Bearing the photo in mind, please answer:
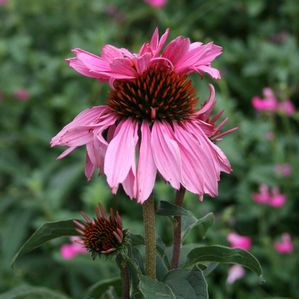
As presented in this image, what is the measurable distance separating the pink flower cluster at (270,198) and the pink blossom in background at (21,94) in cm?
101

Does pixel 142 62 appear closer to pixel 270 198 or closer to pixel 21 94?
pixel 270 198

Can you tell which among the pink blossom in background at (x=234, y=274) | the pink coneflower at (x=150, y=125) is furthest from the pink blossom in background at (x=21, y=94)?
the pink coneflower at (x=150, y=125)

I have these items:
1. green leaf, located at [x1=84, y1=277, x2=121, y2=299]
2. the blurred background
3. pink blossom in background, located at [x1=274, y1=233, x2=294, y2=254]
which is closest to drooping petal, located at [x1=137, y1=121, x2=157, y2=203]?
green leaf, located at [x1=84, y1=277, x2=121, y2=299]

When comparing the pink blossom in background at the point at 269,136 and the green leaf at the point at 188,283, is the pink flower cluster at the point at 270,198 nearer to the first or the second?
the pink blossom in background at the point at 269,136

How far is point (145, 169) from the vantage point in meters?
0.71

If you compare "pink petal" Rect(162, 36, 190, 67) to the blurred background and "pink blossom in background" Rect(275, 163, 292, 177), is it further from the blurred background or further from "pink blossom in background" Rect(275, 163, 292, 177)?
"pink blossom in background" Rect(275, 163, 292, 177)

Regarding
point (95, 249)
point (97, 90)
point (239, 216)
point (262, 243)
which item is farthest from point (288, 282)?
point (95, 249)

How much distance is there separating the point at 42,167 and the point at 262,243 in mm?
870

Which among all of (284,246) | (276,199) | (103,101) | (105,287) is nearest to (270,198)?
(276,199)

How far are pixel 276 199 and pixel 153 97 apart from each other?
3.75ft

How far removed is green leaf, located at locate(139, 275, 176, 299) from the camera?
27.6 inches

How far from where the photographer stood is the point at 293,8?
102 inches

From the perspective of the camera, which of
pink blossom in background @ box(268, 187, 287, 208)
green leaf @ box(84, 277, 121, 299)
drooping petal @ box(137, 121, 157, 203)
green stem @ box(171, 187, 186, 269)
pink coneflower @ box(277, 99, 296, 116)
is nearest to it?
drooping petal @ box(137, 121, 157, 203)

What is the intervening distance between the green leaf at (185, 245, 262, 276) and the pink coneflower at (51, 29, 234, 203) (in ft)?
0.29
